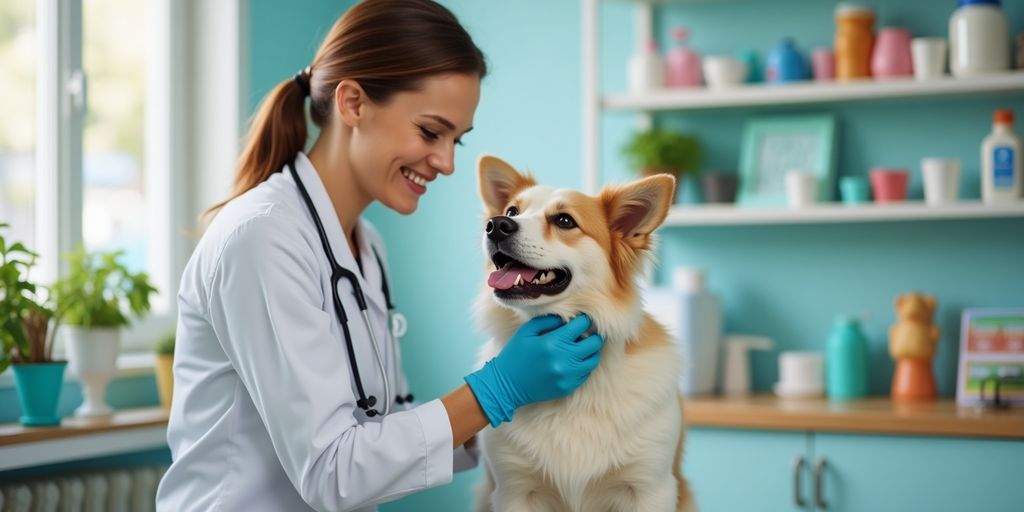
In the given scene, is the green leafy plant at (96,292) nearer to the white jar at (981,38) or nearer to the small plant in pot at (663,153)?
the small plant in pot at (663,153)

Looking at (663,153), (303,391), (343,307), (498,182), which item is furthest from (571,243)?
(663,153)

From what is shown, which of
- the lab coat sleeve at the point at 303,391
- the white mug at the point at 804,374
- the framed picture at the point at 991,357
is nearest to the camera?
the lab coat sleeve at the point at 303,391

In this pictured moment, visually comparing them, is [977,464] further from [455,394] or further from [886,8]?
[455,394]

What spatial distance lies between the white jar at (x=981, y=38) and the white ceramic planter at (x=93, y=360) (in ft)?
7.85

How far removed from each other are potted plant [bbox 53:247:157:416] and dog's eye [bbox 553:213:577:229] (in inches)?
52.6

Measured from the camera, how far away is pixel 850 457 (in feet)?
8.27

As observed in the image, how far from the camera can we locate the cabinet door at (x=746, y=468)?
257 centimetres

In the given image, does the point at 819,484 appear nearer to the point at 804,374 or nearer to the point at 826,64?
the point at 804,374

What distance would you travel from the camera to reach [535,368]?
4.86ft

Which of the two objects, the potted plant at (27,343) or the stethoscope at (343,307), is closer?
the stethoscope at (343,307)

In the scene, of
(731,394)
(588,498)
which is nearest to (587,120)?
(731,394)

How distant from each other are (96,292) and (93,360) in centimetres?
17

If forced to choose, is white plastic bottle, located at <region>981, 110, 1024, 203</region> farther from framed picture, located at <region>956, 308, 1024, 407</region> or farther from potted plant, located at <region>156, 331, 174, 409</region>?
potted plant, located at <region>156, 331, 174, 409</region>

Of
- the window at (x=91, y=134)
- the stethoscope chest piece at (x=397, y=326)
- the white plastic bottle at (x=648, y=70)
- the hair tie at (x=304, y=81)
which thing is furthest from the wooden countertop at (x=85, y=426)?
the white plastic bottle at (x=648, y=70)
